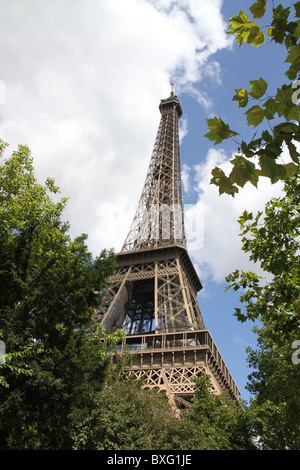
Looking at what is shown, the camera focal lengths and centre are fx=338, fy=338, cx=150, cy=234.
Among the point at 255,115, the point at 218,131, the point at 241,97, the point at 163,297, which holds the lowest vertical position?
the point at 218,131

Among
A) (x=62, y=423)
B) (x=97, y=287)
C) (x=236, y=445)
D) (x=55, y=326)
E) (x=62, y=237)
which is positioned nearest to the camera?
(x=62, y=423)

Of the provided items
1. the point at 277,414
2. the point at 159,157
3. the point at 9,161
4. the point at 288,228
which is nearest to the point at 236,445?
the point at 277,414

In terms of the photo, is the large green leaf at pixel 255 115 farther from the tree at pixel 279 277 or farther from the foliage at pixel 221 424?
the foliage at pixel 221 424

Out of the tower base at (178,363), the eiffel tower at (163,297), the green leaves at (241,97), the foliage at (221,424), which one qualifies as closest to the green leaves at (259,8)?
the green leaves at (241,97)

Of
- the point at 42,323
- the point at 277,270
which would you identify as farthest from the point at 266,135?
the point at 42,323

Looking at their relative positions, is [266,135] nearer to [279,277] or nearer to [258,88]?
[258,88]
